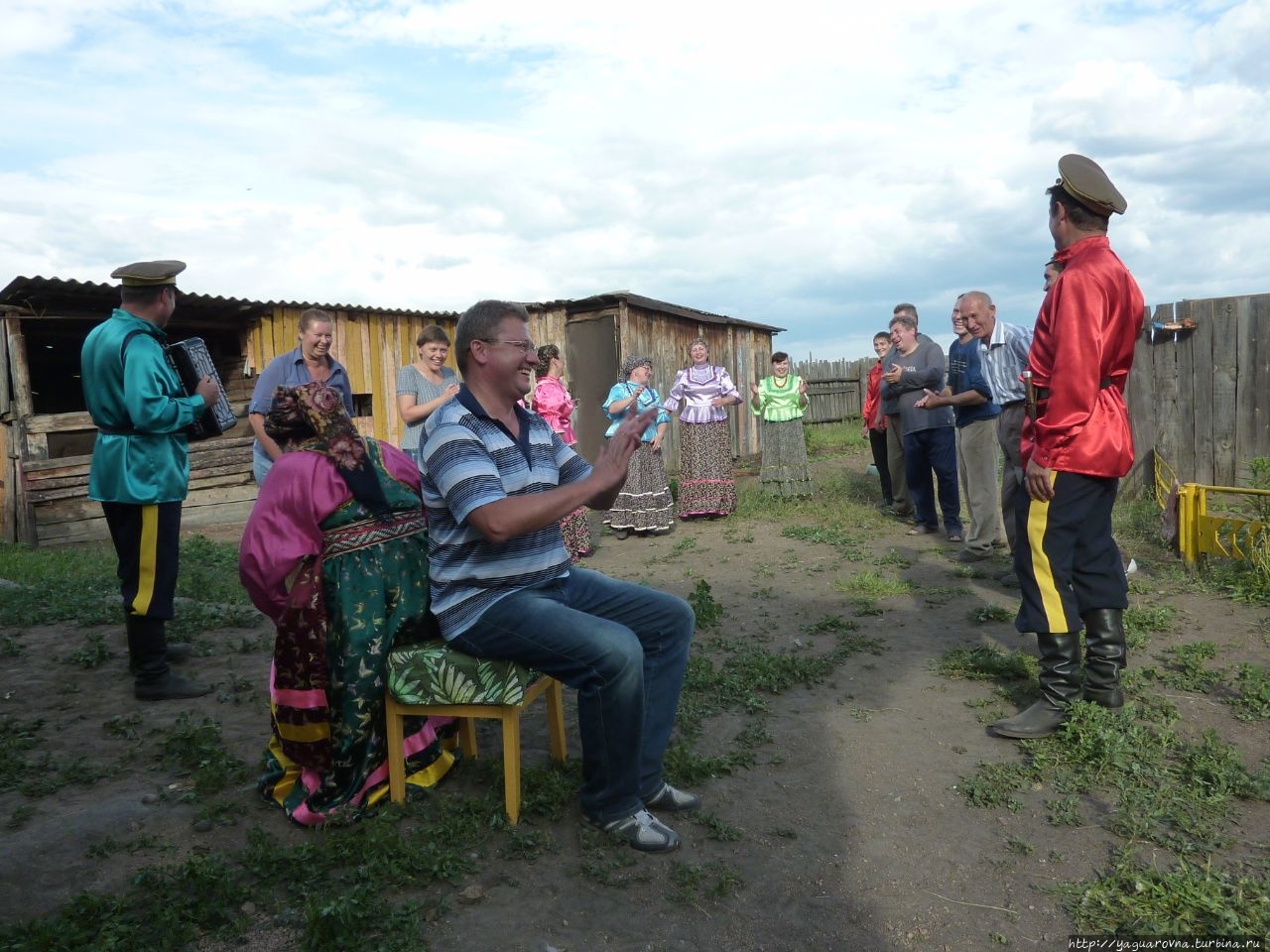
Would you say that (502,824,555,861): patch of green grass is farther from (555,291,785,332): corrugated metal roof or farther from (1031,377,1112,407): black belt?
(555,291,785,332): corrugated metal roof

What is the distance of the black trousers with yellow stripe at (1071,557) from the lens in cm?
381

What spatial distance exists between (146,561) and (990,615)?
192 inches

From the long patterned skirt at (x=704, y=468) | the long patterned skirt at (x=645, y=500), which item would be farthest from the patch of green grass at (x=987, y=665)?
the long patterned skirt at (x=704, y=468)

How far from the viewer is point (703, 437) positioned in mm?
10398

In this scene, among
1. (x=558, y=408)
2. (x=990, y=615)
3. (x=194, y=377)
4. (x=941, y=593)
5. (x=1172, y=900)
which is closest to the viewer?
(x=1172, y=900)

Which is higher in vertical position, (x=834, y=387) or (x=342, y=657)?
(x=834, y=387)

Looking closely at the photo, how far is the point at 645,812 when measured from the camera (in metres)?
3.12

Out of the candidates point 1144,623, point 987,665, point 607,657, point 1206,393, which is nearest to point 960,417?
point 1144,623

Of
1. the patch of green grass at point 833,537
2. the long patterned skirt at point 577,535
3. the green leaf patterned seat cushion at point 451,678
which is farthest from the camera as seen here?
the long patterned skirt at point 577,535

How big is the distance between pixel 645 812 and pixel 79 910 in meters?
1.74

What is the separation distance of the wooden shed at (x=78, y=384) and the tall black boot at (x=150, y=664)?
785 centimetres

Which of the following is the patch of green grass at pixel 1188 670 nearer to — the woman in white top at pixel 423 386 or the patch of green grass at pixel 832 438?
the woman in white top at pixel 423 386

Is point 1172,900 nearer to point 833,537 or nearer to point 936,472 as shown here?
point 936,472

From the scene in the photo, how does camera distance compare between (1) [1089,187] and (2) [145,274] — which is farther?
(2) [145,274]
